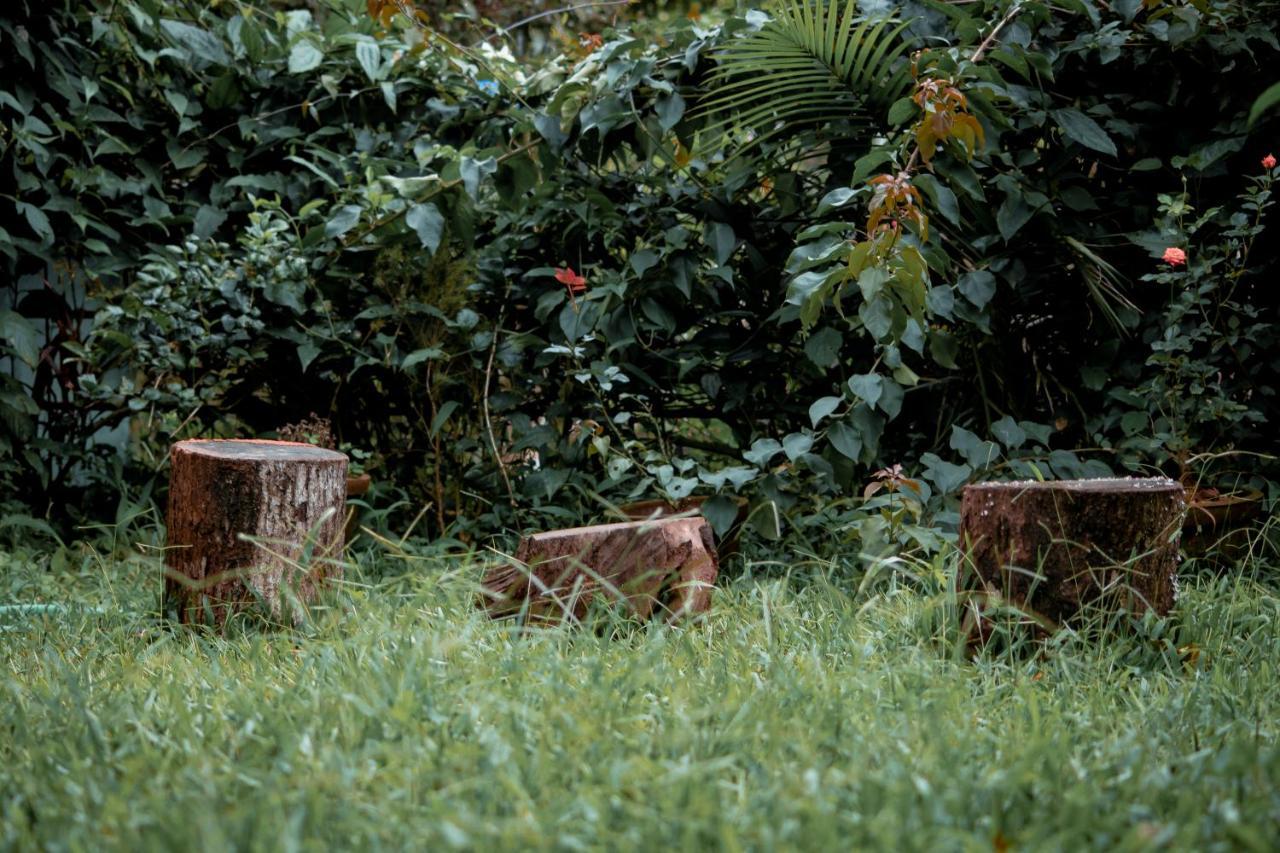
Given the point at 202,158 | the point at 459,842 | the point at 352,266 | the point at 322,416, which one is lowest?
the point at 322,416

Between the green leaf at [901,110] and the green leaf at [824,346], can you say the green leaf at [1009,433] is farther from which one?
the green leaf at [901,110]

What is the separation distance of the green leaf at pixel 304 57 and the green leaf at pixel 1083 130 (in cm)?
245

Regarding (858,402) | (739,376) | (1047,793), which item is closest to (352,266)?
(739,376)

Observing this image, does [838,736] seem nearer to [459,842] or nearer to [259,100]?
[459,842]

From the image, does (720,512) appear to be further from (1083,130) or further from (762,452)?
(1083,130)

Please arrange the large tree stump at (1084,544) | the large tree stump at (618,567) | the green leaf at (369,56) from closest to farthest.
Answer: the large tree stump at (1084,544)
the large tree stump at (618,567)
the green leaf at (369,56)

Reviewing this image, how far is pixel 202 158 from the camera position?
161 inches

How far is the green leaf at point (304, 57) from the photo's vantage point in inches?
156

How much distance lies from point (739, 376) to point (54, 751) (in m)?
2.29

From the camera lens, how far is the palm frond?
2.99 metres

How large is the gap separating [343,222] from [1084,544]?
7.79 feet

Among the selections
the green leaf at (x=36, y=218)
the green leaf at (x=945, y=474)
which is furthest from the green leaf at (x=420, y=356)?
the green leaf at (x=945, y=474)

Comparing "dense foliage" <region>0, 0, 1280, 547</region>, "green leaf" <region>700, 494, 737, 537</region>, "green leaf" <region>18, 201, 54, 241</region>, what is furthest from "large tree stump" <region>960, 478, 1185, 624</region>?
"green leaf" <region>18, 201, 54, 241</region>

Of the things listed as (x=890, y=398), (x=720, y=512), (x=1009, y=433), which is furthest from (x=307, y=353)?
(x=1009, y=433)
